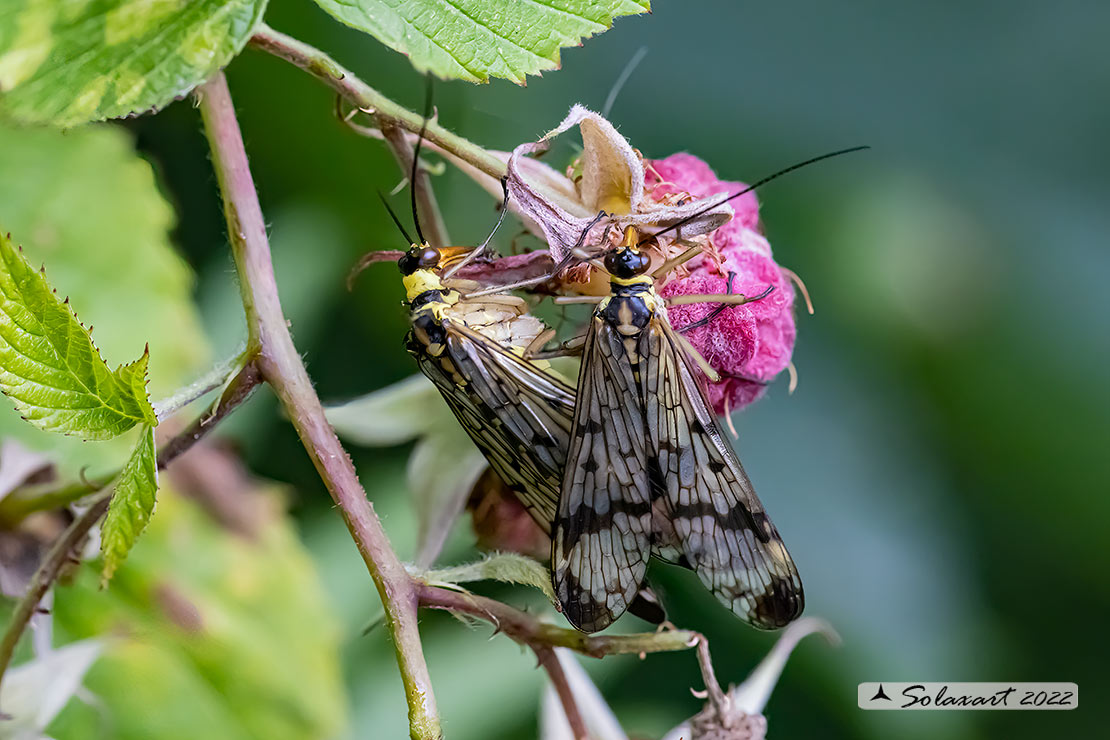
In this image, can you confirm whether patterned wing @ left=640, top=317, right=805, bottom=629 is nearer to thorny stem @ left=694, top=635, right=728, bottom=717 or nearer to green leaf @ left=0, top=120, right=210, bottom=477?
thorny stem @ left=694, top=635, right=728, bottom=717

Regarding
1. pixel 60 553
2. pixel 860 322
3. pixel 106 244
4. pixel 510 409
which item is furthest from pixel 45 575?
pixel 860 322

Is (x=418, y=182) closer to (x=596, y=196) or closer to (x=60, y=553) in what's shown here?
(x=596, y=196)

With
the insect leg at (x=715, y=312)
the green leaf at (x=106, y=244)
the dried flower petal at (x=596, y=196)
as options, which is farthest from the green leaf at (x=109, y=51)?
the green leaf at (x=106, y=244)

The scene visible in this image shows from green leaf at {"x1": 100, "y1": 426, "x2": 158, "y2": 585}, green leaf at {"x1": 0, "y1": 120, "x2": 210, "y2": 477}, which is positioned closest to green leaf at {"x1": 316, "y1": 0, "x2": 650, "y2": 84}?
green leaf at {"x1": 100, "y1": 426, "x2": 158, "y2": 585}

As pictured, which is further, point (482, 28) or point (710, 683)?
point (710, 683)

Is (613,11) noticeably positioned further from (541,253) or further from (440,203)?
(440,203)

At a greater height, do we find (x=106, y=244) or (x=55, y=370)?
(x=106, y=244)

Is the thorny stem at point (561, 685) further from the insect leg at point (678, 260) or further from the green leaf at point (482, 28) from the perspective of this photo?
the green leaf at point (482, 28)
